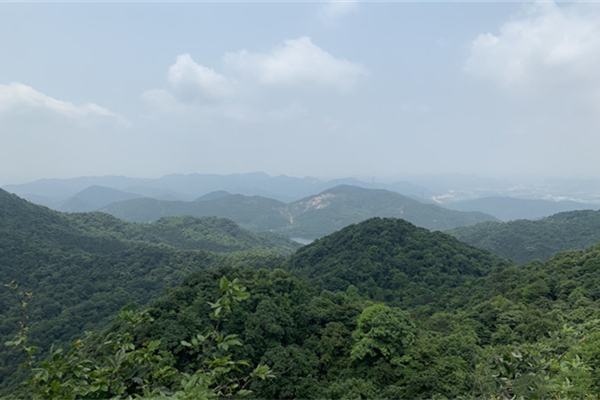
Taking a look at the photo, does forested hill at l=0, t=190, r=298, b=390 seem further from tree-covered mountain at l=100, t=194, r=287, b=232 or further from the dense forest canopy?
tree-covered mountain at l=100, t=194, r=287, b=232

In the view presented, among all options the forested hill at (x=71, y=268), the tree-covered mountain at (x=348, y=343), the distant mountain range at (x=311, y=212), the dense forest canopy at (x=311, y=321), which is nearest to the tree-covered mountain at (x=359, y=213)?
the distant mountain range at (x=311, y=212)

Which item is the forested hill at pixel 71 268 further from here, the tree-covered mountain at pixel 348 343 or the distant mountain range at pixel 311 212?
the distant mountain range at pixel 311 212

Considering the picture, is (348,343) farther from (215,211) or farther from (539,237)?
(215,211)

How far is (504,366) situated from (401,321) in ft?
42.4

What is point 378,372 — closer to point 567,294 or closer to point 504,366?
point 504,366

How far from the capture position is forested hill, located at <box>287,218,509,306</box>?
99.0ft

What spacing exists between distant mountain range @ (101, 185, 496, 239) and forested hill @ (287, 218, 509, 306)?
11394 centimetres

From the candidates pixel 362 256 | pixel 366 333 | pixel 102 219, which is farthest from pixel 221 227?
pixel 366 333

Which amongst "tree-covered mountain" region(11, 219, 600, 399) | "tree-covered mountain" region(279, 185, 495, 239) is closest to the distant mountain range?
"tree-covered mountain" region(279, 185, 495, 239)

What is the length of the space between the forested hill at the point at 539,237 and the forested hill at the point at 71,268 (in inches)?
2045

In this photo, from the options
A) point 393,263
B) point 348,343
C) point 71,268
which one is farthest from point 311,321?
point 71,268

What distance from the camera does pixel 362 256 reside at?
120 ft

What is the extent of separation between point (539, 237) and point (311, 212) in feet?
399

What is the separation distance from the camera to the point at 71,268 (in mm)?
48094
